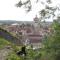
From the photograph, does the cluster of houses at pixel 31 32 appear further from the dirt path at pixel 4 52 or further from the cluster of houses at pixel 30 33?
the dirt path at pixel 4 52

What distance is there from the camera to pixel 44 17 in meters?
9.11

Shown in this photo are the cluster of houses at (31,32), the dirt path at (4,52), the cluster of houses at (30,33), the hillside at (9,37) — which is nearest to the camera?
the cluster of houses at (31,32)

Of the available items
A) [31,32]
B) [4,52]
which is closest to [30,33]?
[31,32]

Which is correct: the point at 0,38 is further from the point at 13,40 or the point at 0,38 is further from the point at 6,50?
the point at 6,50

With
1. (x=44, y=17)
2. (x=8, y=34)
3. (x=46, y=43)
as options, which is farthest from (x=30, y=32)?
(x=46, y=43)

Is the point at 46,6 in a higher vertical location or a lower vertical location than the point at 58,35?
higher

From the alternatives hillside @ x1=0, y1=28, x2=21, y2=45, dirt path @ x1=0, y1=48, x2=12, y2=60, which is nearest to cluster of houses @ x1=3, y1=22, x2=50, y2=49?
hillside @ x1=0, y1=28, x2=21, y2=45

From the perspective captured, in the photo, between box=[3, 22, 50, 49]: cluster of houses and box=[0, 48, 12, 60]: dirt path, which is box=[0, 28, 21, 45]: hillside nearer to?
box=[3, 22, 50, 49]: cluster of houses

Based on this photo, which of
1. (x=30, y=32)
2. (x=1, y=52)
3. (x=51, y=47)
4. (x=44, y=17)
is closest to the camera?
(x=51, y=47)

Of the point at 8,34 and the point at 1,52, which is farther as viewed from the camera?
the point at 8,34

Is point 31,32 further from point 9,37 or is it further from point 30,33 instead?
point 9,37

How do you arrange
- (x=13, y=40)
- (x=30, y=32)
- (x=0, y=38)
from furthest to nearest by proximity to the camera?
(x=30, y=32) → (x=13, y=40) → (x=0, y=38)

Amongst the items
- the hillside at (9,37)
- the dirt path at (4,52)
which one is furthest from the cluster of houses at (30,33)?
the dirt path at (4,52)

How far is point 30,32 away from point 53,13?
13.0m
